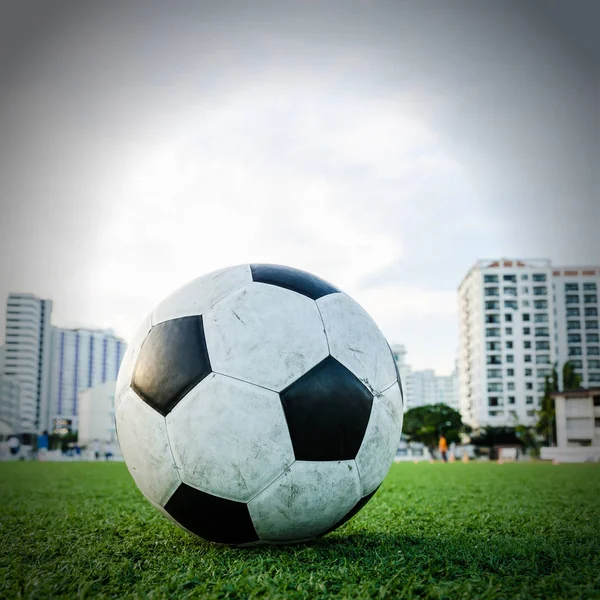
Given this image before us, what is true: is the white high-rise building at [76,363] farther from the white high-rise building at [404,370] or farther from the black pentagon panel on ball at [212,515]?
the black pentagon panel on ball at [212,515]

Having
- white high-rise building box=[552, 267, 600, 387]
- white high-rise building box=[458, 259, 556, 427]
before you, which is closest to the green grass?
white high-rise building box=[458, 259, 556, 427]

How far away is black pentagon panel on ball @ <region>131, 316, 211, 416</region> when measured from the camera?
3141 millimetres

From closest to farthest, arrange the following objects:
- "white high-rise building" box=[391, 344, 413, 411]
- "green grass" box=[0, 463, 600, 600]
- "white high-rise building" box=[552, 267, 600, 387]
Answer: "green grass" box=[0, 463, 600, 600]
"white high-rise building" box=[552, 267, 600, 387]
"white high-rise building" box=[391, 344, 413, 411]

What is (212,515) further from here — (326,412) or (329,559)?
(326,412)

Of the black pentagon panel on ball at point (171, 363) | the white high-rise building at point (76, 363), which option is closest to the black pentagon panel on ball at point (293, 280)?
the black pentagon panel on ball at point (171, 363)

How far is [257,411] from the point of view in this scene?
3.00 m

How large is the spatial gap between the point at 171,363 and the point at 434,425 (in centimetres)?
6270

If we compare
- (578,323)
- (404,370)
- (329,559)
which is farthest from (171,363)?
(404,370)

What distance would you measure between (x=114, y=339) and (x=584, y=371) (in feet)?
288

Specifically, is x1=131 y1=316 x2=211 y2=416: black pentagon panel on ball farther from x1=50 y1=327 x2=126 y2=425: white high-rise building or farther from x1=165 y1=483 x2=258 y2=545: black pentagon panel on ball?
x1=50 y1=327 x2=126 y2=425: white high-rise building

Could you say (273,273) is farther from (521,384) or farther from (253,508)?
(521,384)

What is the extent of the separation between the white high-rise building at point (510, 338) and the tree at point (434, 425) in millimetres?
17846

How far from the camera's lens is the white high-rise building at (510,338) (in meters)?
83.1

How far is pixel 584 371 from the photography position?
295 feet
